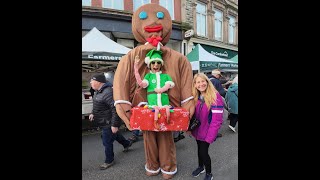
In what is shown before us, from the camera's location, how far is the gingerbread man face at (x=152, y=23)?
59.3 inches

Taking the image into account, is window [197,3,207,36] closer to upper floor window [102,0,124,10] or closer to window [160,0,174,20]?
window [160,0,174,20]

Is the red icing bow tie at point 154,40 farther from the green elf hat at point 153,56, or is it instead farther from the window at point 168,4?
the window at point 168,4

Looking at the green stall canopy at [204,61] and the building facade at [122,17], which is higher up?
the building facade at [122,17]

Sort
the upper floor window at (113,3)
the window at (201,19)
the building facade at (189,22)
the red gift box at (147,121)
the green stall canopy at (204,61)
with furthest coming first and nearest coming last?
1. the green stall canopy at (204,61)
2. the upper floor window at (113,3)
3. the window at (201,19)
4. the building facade at (189,22)
5. the red gift box at (147,121)

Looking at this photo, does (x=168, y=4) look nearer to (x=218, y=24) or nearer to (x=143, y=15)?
(x=143, y=15)

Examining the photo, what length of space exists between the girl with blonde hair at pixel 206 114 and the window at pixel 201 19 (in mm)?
640

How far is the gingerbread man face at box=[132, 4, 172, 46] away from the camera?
151 cm

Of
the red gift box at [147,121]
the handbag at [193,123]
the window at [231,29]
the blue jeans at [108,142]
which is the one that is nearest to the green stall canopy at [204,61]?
the window at [231,29]

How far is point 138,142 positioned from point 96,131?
1.52ft

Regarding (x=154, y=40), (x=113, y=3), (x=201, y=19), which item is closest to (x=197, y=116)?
(x=154, y=40)

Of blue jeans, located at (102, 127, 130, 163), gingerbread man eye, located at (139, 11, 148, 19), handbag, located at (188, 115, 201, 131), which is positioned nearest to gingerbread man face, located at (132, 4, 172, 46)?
gingerbread man eye, located at (139, 11, 148, 19)

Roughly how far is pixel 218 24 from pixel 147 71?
89 centimetres

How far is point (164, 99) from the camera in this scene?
1.49 meters
